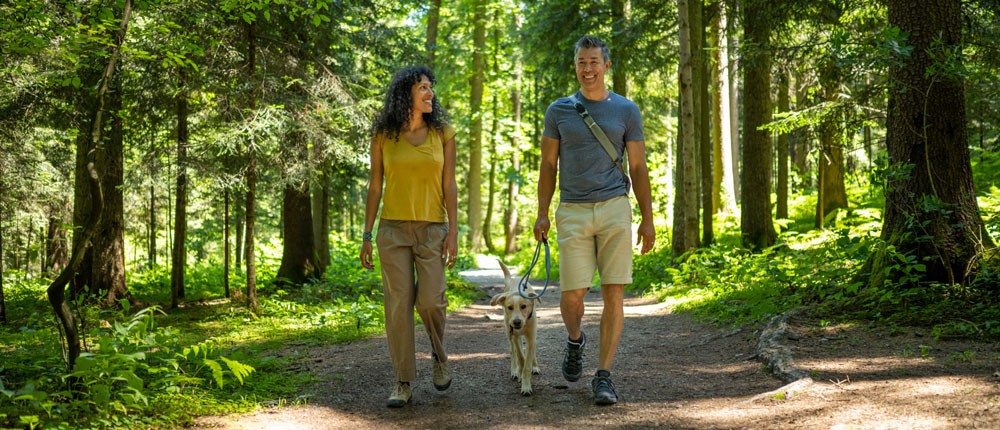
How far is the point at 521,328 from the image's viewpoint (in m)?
5.31

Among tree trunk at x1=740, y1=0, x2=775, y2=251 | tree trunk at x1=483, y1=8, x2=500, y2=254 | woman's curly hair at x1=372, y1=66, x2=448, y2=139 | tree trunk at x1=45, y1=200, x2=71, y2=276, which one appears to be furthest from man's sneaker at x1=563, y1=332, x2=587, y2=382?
tree trunk at x1=483, y1=8, x2=500, y2=254

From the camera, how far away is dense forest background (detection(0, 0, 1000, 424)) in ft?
20.9

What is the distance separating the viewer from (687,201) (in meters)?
13.3

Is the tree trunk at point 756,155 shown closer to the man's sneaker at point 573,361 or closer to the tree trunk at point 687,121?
the tree trunk at point 687,121

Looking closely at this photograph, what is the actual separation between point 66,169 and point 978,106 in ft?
55.5

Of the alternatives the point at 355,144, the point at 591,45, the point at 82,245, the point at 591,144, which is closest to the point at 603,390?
the point at 591,144

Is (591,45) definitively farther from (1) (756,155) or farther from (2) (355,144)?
(1) (756,155)

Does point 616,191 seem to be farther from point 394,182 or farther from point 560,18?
point 560,18

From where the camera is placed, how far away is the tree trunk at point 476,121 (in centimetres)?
2755

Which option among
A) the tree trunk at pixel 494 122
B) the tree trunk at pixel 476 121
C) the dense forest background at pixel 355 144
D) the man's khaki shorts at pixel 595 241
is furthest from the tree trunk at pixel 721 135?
the man's khaki shorts at pixel 595 241

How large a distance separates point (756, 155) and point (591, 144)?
970 cm

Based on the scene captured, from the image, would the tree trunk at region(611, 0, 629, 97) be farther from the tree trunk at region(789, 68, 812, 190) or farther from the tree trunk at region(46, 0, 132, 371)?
the tree trunk at region(46, 0, 132, 371)

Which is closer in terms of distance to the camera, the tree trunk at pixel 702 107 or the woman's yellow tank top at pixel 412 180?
the woman's yellow tank top at pixel 412 180

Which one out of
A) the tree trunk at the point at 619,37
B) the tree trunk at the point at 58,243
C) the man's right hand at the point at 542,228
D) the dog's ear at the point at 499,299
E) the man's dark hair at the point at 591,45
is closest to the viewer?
the man's dark hair at the point at 591,45
